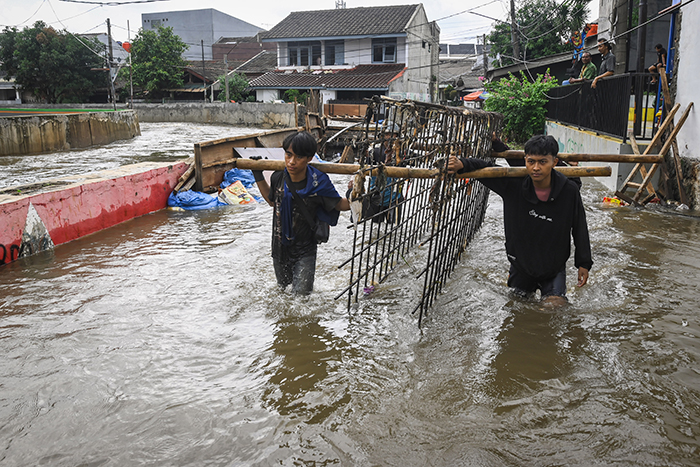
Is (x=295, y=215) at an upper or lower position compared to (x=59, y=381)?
upper

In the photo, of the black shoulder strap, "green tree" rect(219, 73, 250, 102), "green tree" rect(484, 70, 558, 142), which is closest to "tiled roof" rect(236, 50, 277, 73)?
Result: "green tree" rect(219, 73, 250, 102)

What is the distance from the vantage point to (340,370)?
338cm

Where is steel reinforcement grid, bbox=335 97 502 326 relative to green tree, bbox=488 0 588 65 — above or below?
below

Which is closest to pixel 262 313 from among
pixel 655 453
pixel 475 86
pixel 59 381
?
pixel 59 381

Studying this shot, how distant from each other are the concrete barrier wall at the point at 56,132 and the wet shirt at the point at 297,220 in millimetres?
16876

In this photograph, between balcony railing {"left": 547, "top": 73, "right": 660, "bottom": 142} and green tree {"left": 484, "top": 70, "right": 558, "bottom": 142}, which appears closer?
balcony railing {"left": 547, "top": 73, "right": 660, "bottom": 142}

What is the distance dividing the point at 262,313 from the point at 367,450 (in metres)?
2.08

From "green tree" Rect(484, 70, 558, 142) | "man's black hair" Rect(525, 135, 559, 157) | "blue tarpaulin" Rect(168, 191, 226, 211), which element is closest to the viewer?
"man's black hair" Rect(525, 135, 559, 157)

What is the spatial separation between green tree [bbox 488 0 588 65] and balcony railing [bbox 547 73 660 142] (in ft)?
42.0

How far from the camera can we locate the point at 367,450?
8.38 feet

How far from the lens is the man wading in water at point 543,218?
3521 millimetres

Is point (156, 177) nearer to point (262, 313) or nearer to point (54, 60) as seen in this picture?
point (262, 313)

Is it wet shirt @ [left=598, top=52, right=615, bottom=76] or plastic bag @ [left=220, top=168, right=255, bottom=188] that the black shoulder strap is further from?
wet shirt @ [left=598, top=52, right=615, bottom=76]

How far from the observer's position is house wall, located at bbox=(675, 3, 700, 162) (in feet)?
25.5
